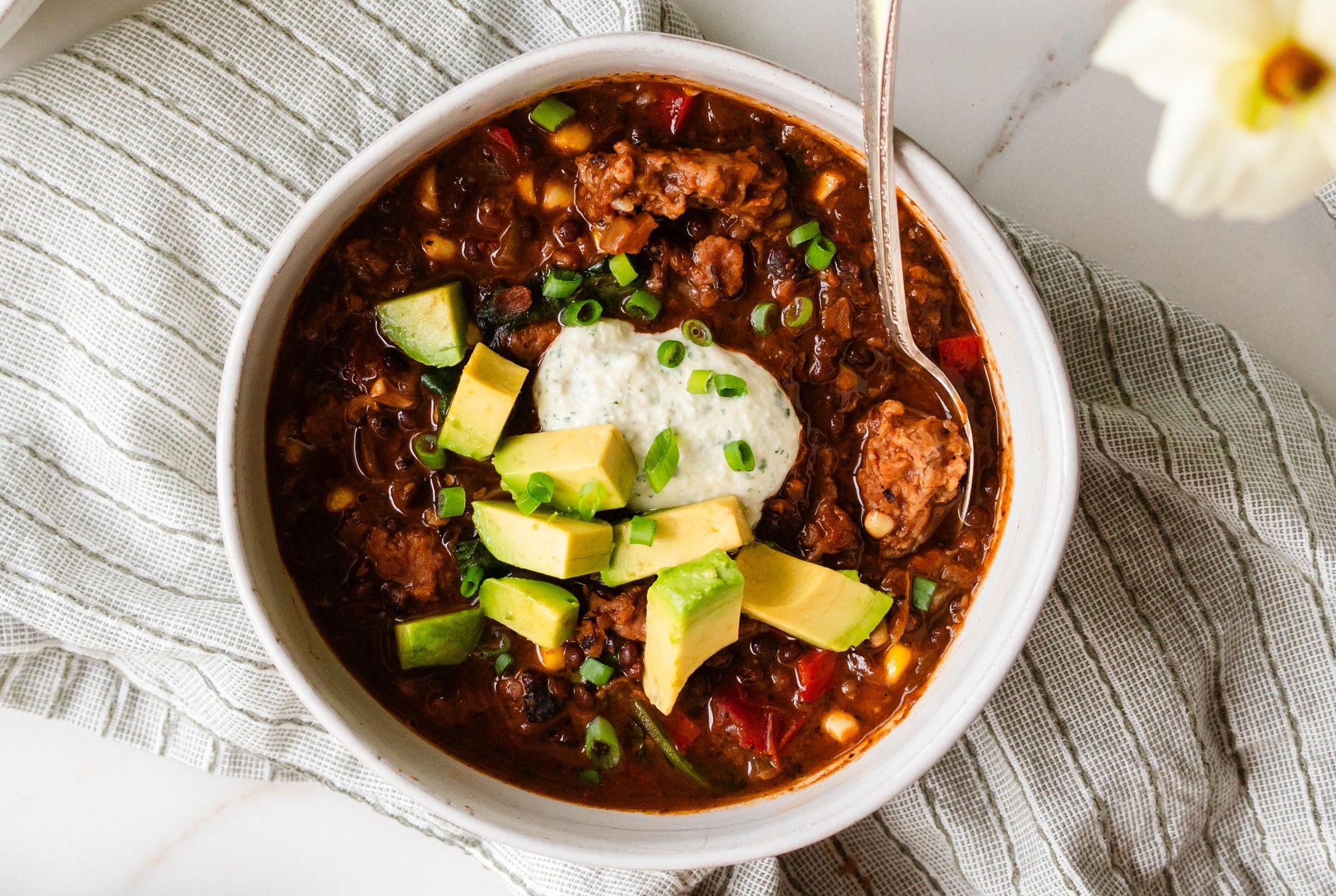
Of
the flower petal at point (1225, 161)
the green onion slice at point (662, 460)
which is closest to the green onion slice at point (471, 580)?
the green onion slice at point (662, 460)

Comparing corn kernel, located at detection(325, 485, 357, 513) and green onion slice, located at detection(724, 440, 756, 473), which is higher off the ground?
green onion slice, located at detection(724, 440, 756, 473)

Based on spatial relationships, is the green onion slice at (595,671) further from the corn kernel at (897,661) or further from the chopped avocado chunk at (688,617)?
the corn kernel at (897,661)

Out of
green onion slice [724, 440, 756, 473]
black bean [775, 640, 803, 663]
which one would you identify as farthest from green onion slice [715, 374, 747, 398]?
black bean [775, 640, 803, 663]

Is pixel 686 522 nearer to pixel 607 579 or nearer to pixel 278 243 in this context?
pixel 607 579

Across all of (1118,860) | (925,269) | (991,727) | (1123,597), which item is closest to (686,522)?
(925,269)

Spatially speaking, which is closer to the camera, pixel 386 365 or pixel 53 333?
pixel 386 365

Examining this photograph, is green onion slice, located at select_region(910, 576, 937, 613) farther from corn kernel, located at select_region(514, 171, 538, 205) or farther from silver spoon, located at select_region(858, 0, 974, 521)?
corn kernel, located at select_region(514, 171, 538, 205)
